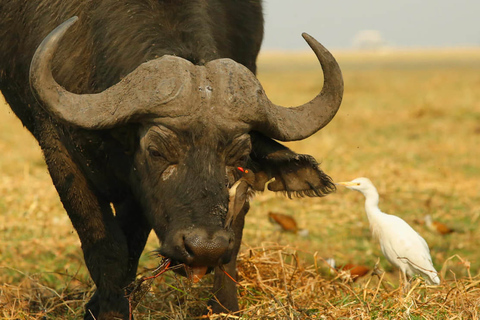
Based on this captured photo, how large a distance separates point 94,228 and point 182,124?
983 millimetres

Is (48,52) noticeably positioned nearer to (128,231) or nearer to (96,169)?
(96,169)

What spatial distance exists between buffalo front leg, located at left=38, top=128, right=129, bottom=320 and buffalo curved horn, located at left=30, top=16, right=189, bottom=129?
679 millimetres

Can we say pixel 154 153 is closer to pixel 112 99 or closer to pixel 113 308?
pixel 112 99

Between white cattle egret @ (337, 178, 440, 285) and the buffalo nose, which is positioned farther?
white cattle egret @ (337, 178, 440, 285)

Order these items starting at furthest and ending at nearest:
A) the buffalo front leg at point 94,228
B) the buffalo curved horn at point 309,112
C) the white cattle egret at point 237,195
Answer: the buffalo front leg at point 94,228 < the buffalo curved horn at point 309,112 < the white cattle egret at point 237,195

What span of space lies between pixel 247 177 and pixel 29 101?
1357 millimetres

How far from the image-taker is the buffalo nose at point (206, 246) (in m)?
2.38

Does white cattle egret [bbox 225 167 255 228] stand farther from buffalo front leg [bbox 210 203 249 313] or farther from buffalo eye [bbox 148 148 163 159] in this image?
buffalo front leg [bbox 210 203 249 313]

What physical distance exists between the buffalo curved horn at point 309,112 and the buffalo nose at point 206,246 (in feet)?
1.81

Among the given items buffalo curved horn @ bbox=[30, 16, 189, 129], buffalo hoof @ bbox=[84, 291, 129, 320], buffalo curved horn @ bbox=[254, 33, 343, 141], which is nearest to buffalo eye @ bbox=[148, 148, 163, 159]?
buffalo curved horn @ bbox=[30, 16, 189, 129]

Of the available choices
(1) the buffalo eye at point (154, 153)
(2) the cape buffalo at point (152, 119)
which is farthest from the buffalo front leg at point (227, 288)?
(1) the buffalo eye at point (154, 153)

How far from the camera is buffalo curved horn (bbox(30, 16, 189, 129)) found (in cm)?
251

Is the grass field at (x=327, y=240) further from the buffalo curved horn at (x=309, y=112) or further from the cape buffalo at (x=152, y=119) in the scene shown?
the buffalo curved horn at (x=309, y=112)

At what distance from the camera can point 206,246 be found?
2377 mm
